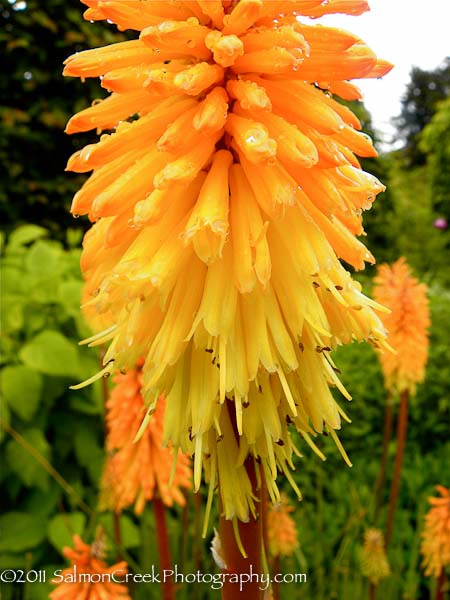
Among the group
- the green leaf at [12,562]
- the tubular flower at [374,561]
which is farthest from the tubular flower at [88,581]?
the green leaf at [12,562]

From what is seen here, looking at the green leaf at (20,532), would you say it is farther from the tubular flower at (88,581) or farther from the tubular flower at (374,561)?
the tubular flower at (374,561)

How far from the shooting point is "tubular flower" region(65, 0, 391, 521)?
112 centimetres

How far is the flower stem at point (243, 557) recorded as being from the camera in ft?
3.63

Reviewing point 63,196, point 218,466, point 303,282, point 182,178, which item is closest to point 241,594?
point 218,466

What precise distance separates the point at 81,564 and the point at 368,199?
124cm

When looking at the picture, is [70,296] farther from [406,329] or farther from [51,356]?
[406,329]

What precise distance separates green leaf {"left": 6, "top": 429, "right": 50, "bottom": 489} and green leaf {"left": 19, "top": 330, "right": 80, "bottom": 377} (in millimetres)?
354

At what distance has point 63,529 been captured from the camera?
2795mm

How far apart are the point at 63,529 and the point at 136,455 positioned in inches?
34.0

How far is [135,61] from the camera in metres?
1.19

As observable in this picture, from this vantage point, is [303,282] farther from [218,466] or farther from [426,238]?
[426,238]

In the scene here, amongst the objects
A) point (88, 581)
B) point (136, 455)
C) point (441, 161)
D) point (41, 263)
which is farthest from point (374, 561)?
point (441, 161)

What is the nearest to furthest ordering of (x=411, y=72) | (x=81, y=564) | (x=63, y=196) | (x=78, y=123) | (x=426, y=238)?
(x=78, y=123), (x=81, y=564), (x=63, y=196), (x=426, y=238), (x=411, y=72)

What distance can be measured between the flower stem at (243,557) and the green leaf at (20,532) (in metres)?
2.03
